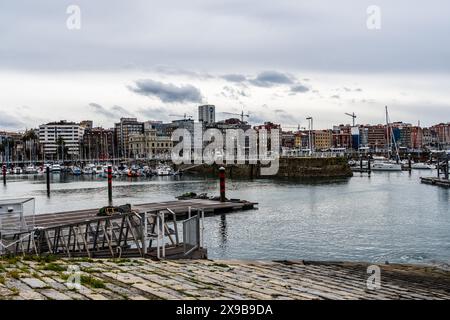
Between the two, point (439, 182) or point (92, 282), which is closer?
point (92, 282)

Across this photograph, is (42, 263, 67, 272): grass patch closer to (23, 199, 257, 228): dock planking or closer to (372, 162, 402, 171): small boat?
(23, 199, 257, 228): dock planking

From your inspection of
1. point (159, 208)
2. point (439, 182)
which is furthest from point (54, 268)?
point (439, 182)

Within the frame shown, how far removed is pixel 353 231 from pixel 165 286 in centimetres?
2643

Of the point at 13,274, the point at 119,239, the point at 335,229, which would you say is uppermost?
the point at 13,274

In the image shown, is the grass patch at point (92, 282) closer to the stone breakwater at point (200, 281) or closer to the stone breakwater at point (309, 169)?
the stone breakwater at point (200, 281)

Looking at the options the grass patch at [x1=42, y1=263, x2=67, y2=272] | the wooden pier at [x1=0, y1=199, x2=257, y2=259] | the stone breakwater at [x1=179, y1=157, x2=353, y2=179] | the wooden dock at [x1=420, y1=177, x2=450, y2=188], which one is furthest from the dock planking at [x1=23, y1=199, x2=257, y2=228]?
the stone breakwater at [x1=179, y1=157, x2=353, y2=179]

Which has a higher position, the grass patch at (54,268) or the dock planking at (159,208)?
the grass patch at (54,268)

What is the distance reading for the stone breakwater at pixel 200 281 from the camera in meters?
8.70

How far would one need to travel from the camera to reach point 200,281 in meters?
10.4

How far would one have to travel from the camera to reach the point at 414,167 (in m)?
138

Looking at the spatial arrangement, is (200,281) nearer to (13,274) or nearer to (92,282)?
(92,282)

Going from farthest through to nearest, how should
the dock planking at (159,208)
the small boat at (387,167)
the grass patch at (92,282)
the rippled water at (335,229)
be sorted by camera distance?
1. the small boat at (387,167)
2. the dock planking at (159,208)
3. the rippled water at (335,229)
4. the grass patch at (92,282)

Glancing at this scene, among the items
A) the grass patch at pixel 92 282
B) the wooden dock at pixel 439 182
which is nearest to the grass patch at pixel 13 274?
the grass patch at pixel 92 282
